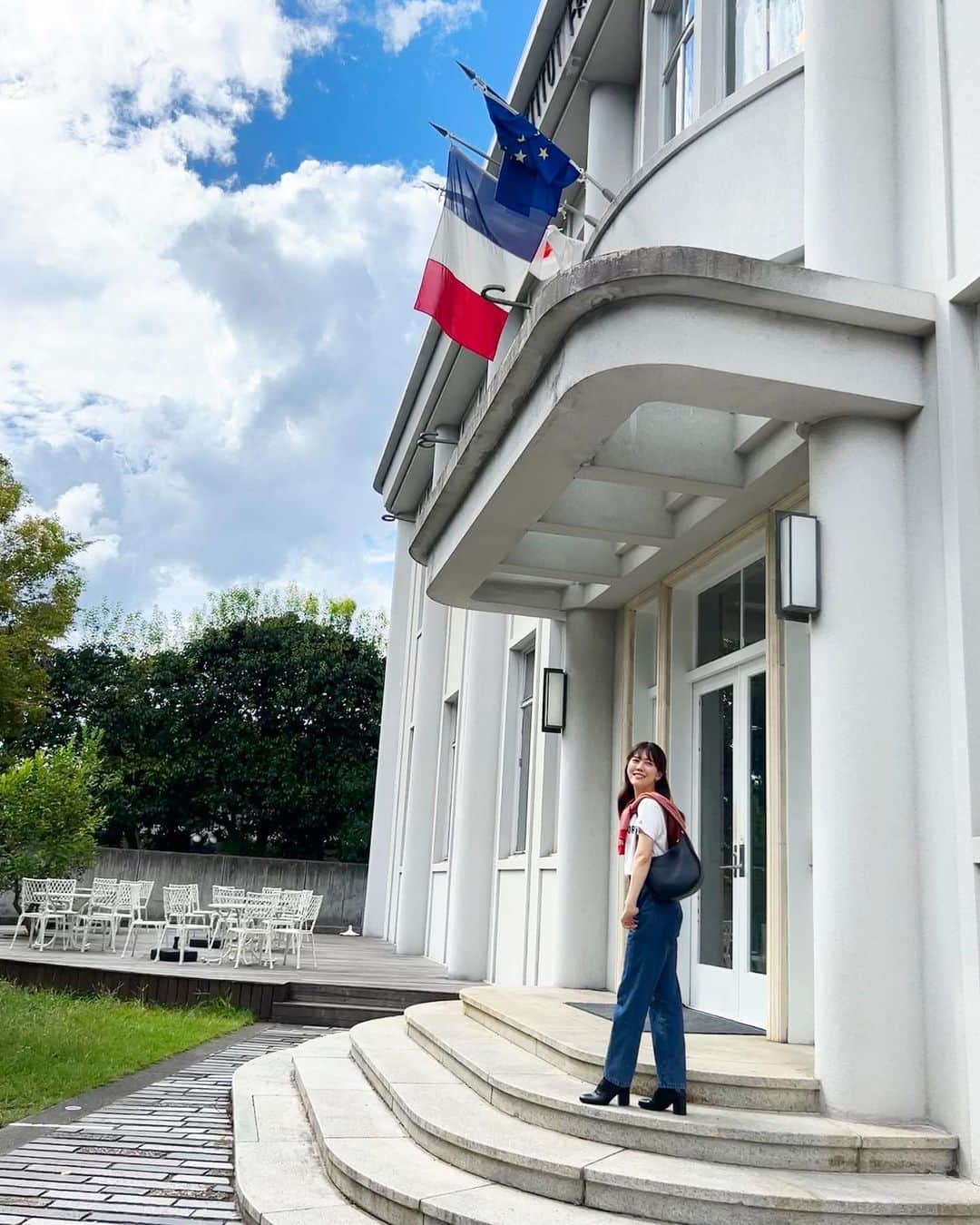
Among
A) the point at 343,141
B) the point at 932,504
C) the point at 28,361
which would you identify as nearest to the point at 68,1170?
the point at 932,504

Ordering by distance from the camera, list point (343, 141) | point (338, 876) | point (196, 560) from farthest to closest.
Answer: point (196, 560) < point (343, 141) < point (338, 876)

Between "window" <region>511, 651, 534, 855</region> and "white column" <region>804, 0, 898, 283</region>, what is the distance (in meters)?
7.08

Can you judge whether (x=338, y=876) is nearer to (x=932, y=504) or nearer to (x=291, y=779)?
(x=291, y=779)

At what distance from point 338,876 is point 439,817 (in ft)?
21.6

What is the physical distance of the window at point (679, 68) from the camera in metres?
8.50

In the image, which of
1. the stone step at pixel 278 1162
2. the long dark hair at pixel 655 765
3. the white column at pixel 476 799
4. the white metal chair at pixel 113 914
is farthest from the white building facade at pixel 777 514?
the white metal chair at pixel 113 914

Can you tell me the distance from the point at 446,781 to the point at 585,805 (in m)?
7.45

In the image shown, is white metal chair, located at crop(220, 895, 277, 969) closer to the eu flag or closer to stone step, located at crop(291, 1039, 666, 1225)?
stone step, located at crop(291, 1039, 666, 1225)

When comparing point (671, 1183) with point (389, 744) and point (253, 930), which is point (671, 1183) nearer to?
point (253, 930)

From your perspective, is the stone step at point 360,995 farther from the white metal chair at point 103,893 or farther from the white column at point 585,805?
the white metal chair at point 103,893

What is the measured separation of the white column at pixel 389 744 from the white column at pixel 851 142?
14.9 meters

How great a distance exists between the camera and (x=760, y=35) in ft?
24.0

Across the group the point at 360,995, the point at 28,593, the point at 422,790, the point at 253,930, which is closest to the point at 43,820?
the point at 422,790

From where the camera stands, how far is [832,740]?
4.94 m
